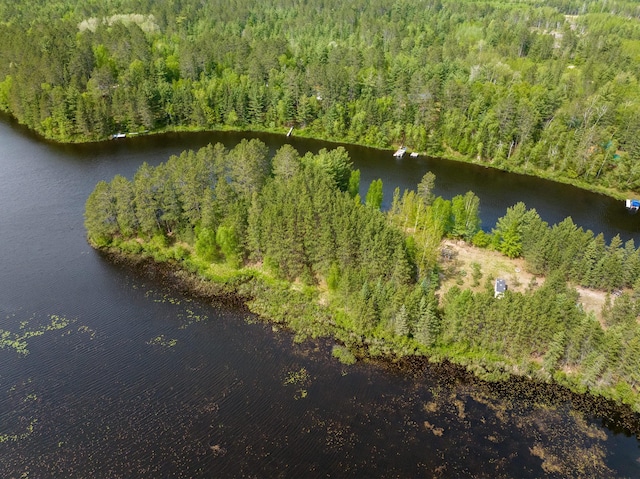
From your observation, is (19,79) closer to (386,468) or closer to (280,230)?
(280,230)

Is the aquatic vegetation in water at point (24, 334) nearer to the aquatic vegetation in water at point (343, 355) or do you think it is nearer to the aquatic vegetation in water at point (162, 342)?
the aquatic vegetation in water at point (162, 342)

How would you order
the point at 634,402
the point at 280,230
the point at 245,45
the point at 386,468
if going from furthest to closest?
the point at 245,45, the point at 280,230, the point at 634,402, the point at 386,468

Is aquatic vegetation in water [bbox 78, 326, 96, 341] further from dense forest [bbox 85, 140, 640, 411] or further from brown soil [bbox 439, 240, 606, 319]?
brown soil [bbox 439, 240, 606, 319]

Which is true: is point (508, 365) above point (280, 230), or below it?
below

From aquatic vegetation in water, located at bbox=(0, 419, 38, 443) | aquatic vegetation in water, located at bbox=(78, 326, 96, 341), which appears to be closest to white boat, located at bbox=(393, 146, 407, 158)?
aquatic vegetation in water, located at bbox=(78, 326, 96, 341)

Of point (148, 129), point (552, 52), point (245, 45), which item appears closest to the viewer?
point (148, 129)

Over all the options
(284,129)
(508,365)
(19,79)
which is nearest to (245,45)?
(284,129)

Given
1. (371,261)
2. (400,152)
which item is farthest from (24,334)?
(400,152)
